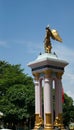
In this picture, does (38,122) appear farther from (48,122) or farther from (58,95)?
(58,95)

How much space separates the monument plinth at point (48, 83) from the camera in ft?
82.5

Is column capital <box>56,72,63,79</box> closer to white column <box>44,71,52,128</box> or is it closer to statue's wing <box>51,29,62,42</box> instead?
white column <box>44,71,52,128</box>

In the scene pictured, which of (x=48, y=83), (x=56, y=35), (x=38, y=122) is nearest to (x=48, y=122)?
(x=38, y=122)

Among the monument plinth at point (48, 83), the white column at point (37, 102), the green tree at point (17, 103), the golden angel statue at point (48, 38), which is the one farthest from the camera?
the green tree at point (17, 103)

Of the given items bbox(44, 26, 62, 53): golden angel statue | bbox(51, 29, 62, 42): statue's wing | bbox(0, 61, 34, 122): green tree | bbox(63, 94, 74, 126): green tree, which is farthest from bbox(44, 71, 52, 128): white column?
bbox(63, 94, 74, 126): green tree

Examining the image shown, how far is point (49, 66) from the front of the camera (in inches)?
1016

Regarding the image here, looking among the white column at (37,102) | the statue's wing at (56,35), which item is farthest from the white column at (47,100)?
the statue's wing at (56,35)

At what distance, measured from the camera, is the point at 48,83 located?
2542cm

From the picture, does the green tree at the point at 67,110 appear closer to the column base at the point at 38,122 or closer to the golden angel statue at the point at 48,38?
the golden angel statue at the point at 48,38

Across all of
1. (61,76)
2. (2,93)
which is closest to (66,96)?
(2,93)

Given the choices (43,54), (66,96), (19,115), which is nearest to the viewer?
(43,54)

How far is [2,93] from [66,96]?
14.3 metres

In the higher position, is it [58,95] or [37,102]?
[58,95]

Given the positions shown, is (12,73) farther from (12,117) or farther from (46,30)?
(46,30)
